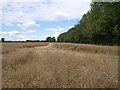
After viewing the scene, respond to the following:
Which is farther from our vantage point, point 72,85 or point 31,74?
point 31,74

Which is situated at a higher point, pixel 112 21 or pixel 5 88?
pixel 112 21

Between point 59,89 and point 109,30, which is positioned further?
point 109,30

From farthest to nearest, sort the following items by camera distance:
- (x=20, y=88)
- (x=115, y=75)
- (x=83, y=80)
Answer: (x=115, y=75) → (x=83, y=80) → (x=20, y=88)

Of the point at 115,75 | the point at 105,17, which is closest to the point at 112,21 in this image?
the point at 105,17

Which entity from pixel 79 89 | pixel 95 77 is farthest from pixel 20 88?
pixel 95 77

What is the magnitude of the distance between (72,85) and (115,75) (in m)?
2.71

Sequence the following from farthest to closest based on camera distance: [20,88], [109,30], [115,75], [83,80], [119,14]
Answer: [109,30] → [119,14] → [115,75] → [83,80] → [20,88]

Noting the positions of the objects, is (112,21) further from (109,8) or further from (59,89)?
(59,89)

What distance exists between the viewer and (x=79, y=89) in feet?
31.4

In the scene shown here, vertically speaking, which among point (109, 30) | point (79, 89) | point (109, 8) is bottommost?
point (79, 89)

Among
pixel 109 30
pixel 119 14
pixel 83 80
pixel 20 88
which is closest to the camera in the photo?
pixel 20 88

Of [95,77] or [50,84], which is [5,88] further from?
[95,77]

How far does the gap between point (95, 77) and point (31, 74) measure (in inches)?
105

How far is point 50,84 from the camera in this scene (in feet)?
32.9
